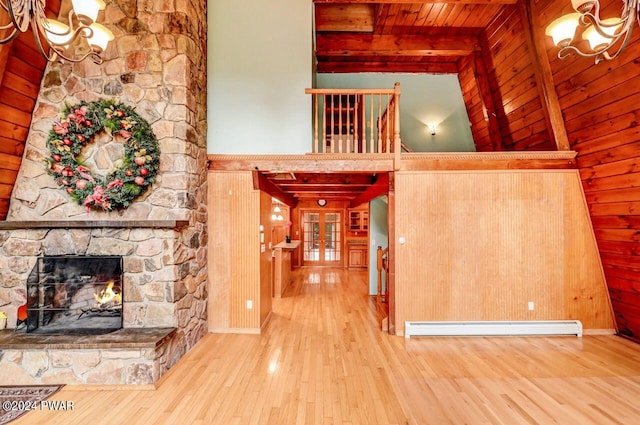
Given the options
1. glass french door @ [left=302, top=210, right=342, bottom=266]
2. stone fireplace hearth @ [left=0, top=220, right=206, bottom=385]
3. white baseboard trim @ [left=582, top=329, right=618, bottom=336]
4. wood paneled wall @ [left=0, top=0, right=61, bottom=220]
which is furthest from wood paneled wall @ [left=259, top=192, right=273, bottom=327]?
glass french door @ [left=302, top=210, right=342, bottom=266]

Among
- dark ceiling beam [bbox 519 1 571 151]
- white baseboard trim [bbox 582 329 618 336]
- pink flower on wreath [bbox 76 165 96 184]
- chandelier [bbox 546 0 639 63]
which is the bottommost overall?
white baseboard trim [bbox 582 329 618 336]

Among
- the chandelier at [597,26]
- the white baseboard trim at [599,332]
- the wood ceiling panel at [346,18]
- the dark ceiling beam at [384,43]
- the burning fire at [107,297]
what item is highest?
the wood ceiling panel at [346,18]

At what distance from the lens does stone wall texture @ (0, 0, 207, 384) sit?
123 inches

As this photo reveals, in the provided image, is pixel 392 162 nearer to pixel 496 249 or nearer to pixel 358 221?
pixel 496 249

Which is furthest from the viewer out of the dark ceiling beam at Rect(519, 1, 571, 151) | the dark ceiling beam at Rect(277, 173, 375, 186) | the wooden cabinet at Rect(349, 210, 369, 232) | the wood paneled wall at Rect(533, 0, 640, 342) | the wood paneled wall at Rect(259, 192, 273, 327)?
the wooden cabinet at Rect(349, 210, 369, 232)

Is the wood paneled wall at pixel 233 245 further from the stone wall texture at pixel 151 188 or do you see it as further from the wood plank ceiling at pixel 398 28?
the wood plank ceiling at pixel 398 28

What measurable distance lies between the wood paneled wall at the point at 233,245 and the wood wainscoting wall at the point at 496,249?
6.59 ft

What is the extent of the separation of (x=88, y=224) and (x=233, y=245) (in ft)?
5.32

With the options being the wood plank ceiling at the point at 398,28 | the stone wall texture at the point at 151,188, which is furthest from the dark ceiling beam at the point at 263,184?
the wood plank ceiling at the point at 398,28

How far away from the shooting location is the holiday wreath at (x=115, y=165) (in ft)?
10.0

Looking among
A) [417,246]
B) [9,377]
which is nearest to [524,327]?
[417,246]

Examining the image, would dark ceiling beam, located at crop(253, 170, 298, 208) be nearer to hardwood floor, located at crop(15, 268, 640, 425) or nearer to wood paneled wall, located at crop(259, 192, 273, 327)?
wood paneled wall, located at crop(259, 192, 273, 327)

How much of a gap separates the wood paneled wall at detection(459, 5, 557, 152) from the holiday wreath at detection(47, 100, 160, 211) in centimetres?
492

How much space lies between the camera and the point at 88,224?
304 cm
